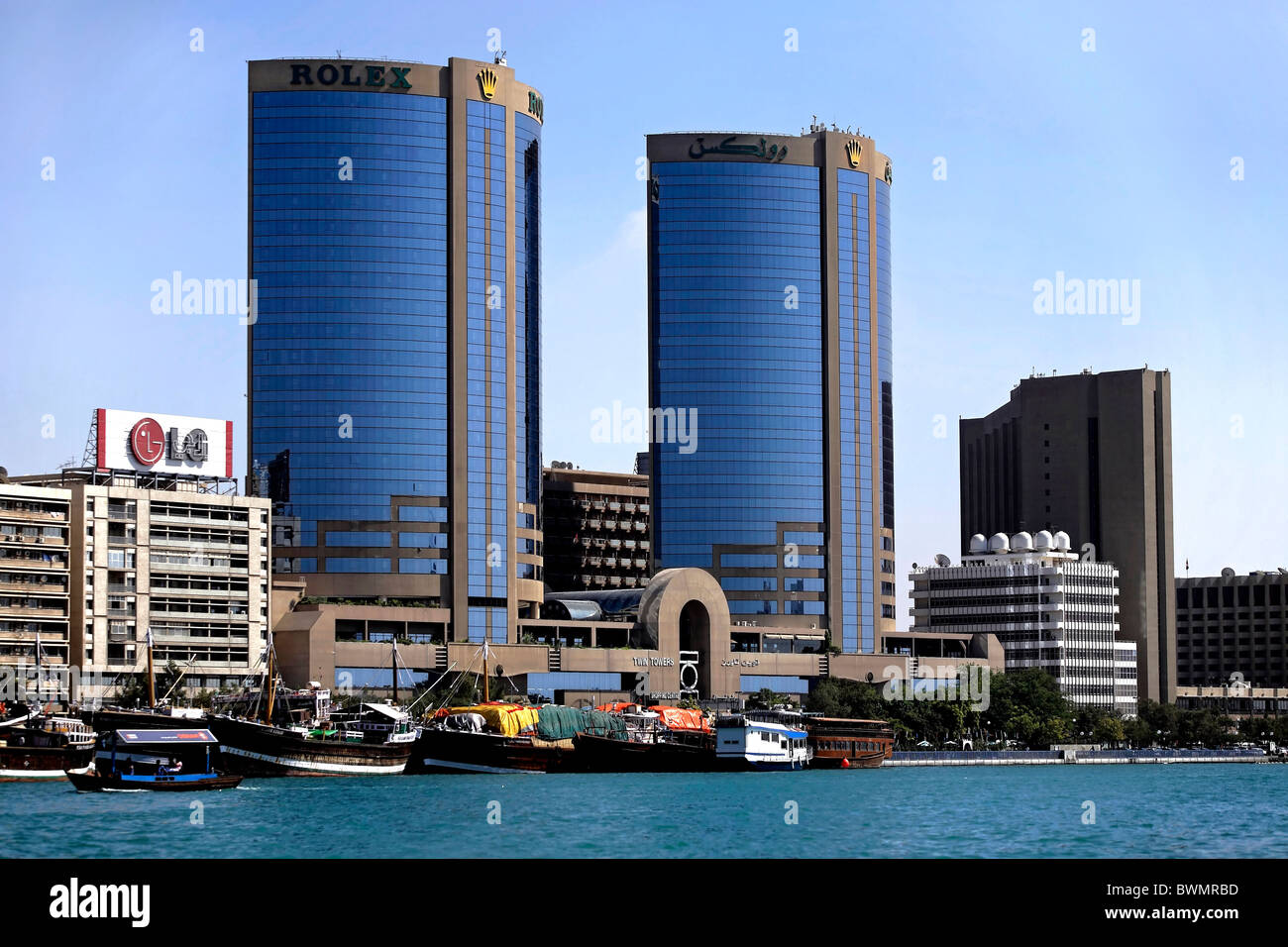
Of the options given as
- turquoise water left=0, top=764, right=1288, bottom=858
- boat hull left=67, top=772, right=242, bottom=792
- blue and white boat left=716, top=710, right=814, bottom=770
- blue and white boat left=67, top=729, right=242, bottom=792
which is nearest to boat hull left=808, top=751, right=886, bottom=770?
blue and white boat left=716, top=710, right=814, bottom=770

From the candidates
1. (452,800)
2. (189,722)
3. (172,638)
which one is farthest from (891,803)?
(172,638)

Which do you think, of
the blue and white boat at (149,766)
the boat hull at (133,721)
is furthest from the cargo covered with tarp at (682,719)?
the blue and white boat at (149,766)

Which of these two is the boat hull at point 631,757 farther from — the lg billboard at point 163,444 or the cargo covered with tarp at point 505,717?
the lg billboard at point 163,444

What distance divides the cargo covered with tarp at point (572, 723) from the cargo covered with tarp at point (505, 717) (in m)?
6.90

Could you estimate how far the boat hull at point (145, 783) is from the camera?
360 feet

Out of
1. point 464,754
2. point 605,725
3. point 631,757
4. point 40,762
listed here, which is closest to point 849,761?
point 605,725

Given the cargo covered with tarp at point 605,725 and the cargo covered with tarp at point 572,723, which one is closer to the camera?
the cargo covered with tarp at point 605,725

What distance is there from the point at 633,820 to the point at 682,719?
10149 cm

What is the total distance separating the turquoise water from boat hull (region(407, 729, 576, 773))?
35.4 ft

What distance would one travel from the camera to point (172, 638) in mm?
188500

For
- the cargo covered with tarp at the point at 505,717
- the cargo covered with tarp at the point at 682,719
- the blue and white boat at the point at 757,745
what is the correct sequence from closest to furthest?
the cargo covered with tarp at the point at 505,717
the blue and white boat at the point at 757,745
the cargo covered with tarp at the point at 682,719

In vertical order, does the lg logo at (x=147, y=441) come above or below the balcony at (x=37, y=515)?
above
